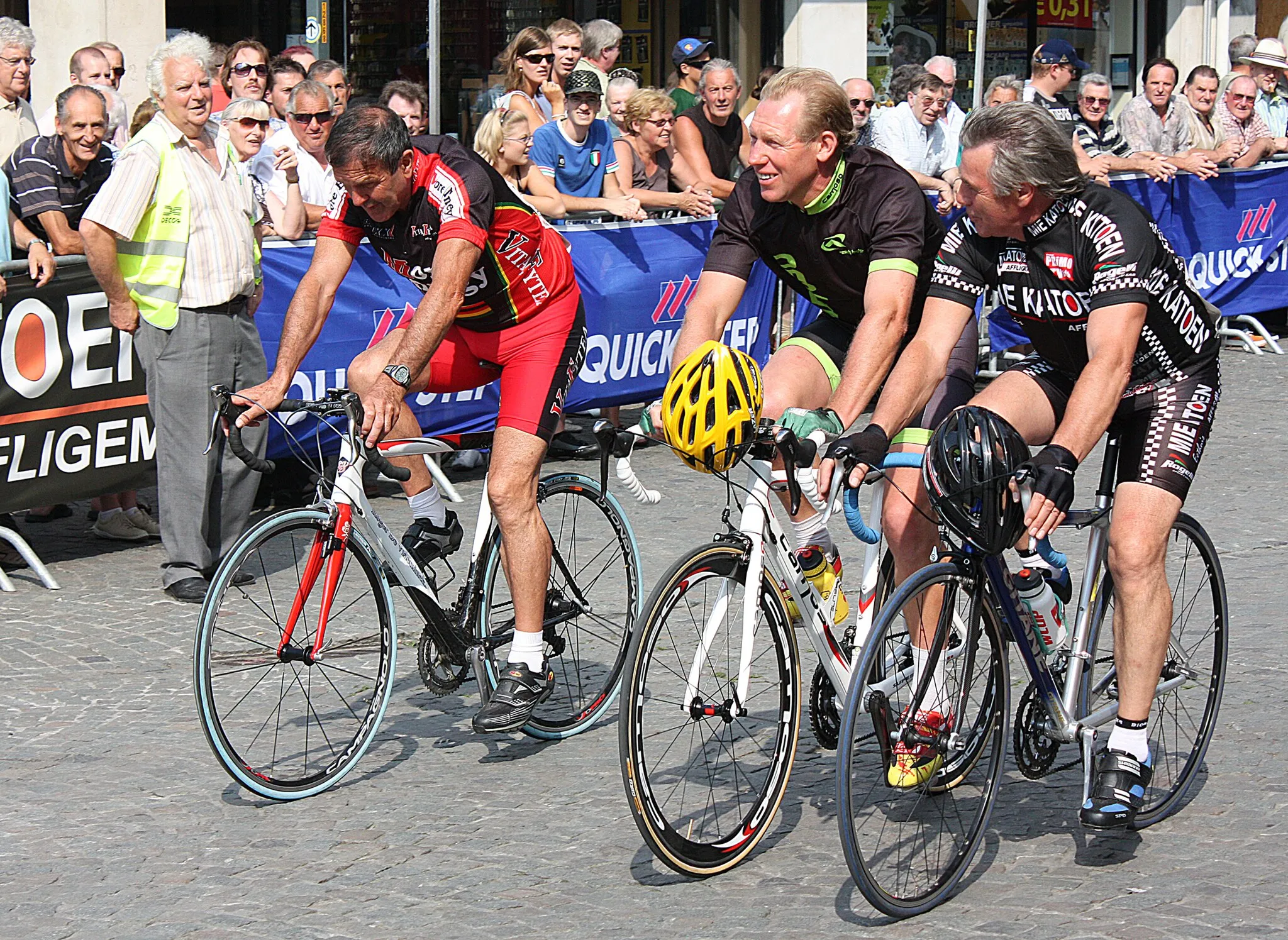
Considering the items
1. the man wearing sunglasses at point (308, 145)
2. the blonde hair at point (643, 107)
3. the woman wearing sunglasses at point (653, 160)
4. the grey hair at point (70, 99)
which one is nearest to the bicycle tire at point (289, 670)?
the grey hair at point (70, 99)

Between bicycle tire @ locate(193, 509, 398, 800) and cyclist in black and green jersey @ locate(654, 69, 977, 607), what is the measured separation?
1.27 meters

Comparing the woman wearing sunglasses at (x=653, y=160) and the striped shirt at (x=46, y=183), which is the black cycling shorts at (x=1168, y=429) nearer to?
the striped shirt at (x=46, y=183)

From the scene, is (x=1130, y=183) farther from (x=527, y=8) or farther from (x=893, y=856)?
(x=893, y=856)

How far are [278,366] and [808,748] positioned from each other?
6.70 ft

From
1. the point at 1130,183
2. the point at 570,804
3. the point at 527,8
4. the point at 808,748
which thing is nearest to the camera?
the point at 570,804

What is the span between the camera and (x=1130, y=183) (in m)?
13.1

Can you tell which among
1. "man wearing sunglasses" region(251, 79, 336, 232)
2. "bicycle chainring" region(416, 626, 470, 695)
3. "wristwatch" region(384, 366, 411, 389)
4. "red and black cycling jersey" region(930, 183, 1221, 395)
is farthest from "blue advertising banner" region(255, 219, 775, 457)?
"red and black cycling jersey" region(930, 183, 1221, 395)

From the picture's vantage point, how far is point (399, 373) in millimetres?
5121

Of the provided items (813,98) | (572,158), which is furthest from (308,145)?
(813,98)

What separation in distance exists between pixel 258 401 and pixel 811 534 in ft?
5.56

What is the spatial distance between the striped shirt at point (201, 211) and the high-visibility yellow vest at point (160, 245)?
29 millimetres

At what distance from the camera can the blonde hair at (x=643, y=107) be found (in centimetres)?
1127

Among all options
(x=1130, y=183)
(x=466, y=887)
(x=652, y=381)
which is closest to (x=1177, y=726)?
(x=466, y=887)

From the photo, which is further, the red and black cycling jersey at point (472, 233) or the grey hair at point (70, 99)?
the grey hair at point (70, 99)
